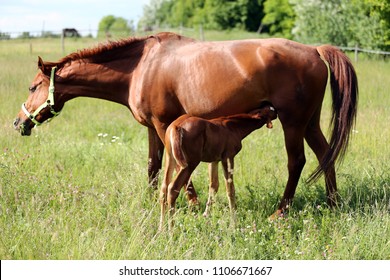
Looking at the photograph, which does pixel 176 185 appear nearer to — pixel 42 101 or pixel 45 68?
pixel 42 101

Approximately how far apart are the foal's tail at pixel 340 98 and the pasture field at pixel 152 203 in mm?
568

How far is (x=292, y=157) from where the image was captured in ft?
18.9

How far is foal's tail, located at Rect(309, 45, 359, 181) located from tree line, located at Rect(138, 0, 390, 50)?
16832 millimetres

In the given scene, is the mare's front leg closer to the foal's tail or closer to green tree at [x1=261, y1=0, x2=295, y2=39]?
the foal's tail

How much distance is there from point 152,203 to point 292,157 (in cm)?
157

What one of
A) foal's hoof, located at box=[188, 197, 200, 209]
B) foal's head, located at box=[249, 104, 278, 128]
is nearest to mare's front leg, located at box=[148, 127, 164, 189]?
foal's hoof, located at box=[188, 197, 200, 209]

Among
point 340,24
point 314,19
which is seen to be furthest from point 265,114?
point 314,19

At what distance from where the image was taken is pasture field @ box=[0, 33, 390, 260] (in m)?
4.36

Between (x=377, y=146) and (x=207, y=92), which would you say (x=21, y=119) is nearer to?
(x=207, y=92)

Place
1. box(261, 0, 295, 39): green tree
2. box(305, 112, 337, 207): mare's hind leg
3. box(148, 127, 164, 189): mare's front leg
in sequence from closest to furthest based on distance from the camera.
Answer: box(305, 112, 337, 207): mare's hind leg < box(148, 127, 164, 189): mare's front leg < box(261, 0, 295, 39): green tree

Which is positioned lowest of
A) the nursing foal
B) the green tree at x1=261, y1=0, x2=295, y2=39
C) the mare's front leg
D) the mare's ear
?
the green tree at x1=261, y1=0, x2=295, y2=39

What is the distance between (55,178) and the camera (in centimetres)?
631

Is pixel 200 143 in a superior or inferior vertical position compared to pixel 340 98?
inferior

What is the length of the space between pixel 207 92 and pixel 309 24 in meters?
26.4
